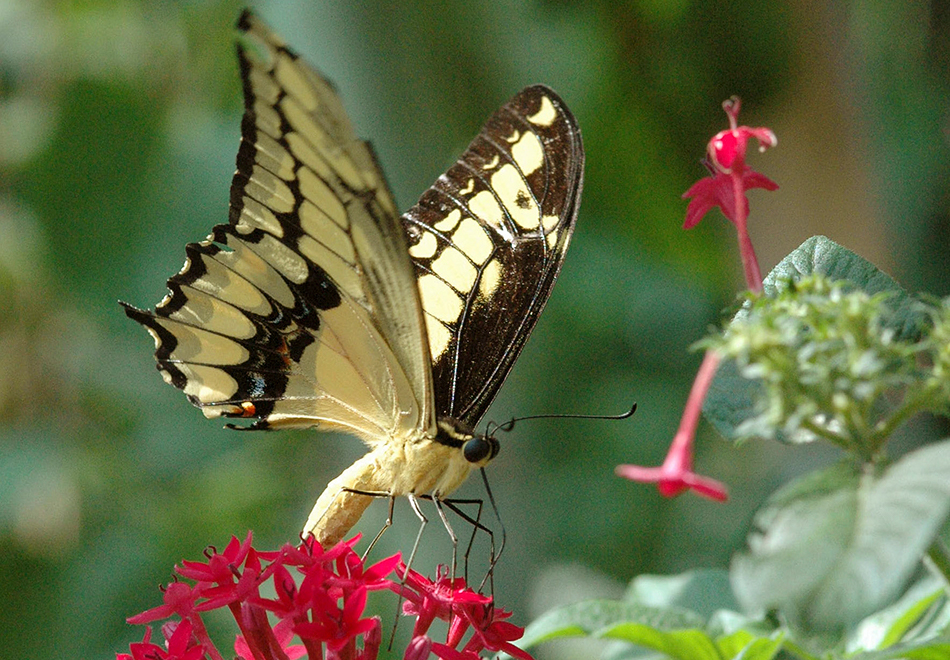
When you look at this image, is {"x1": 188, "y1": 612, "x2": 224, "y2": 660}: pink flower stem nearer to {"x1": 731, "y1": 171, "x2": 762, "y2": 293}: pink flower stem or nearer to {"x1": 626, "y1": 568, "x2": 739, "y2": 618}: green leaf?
{"x1": 626, "y1": 568, "x2": 739, "y2": 618}: green leaf

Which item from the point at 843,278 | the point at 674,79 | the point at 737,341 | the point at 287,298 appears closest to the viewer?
the point at 737,341

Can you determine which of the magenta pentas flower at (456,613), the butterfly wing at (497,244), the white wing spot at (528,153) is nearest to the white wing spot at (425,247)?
the butterfly wing at (497,244)

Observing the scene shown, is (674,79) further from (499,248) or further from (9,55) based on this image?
(9,55)

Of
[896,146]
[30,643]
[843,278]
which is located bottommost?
[30,643]

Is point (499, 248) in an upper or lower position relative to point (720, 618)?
upper

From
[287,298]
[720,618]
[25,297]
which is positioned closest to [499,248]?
[287,298]

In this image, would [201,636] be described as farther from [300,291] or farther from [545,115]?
[545,115]

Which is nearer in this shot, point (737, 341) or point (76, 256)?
point (737, 341)
